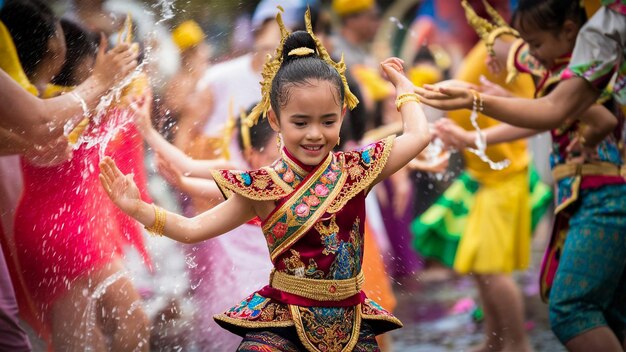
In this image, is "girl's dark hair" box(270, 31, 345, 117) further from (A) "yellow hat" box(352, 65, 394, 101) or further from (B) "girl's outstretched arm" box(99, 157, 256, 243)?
(A) "yellow hat" box(352, 65, 394, 101)

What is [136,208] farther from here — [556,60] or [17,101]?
[556,60]

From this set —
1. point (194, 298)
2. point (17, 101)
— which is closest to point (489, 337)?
point (194, 298)

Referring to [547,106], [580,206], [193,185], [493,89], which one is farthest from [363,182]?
[493,89]

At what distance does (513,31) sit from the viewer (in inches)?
220

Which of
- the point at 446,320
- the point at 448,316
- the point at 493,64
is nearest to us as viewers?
the point at 493,64

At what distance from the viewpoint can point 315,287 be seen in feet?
12.1

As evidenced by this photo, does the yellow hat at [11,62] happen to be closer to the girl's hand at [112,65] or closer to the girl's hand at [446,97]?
the girl's hand at [112,65]

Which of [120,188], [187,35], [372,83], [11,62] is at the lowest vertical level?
[372,83]

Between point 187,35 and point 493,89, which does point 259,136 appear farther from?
point 493,89

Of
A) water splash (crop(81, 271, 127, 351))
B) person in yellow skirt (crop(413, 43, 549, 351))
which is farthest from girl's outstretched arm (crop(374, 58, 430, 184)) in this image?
person in yellow skirt (crop(413, 43, 549, 351))

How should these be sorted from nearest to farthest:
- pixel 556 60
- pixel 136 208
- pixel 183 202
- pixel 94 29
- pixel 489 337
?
1. pixel 136 208
2. pixel 556 60
3. pixel 183 202
4. pixel 94 29
5. pixel 489 337

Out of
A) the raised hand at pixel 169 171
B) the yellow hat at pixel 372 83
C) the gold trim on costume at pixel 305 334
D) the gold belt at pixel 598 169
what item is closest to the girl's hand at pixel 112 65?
the raised hand at pixel 169 171

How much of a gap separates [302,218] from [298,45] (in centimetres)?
62

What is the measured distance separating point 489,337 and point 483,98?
2.66 metres
